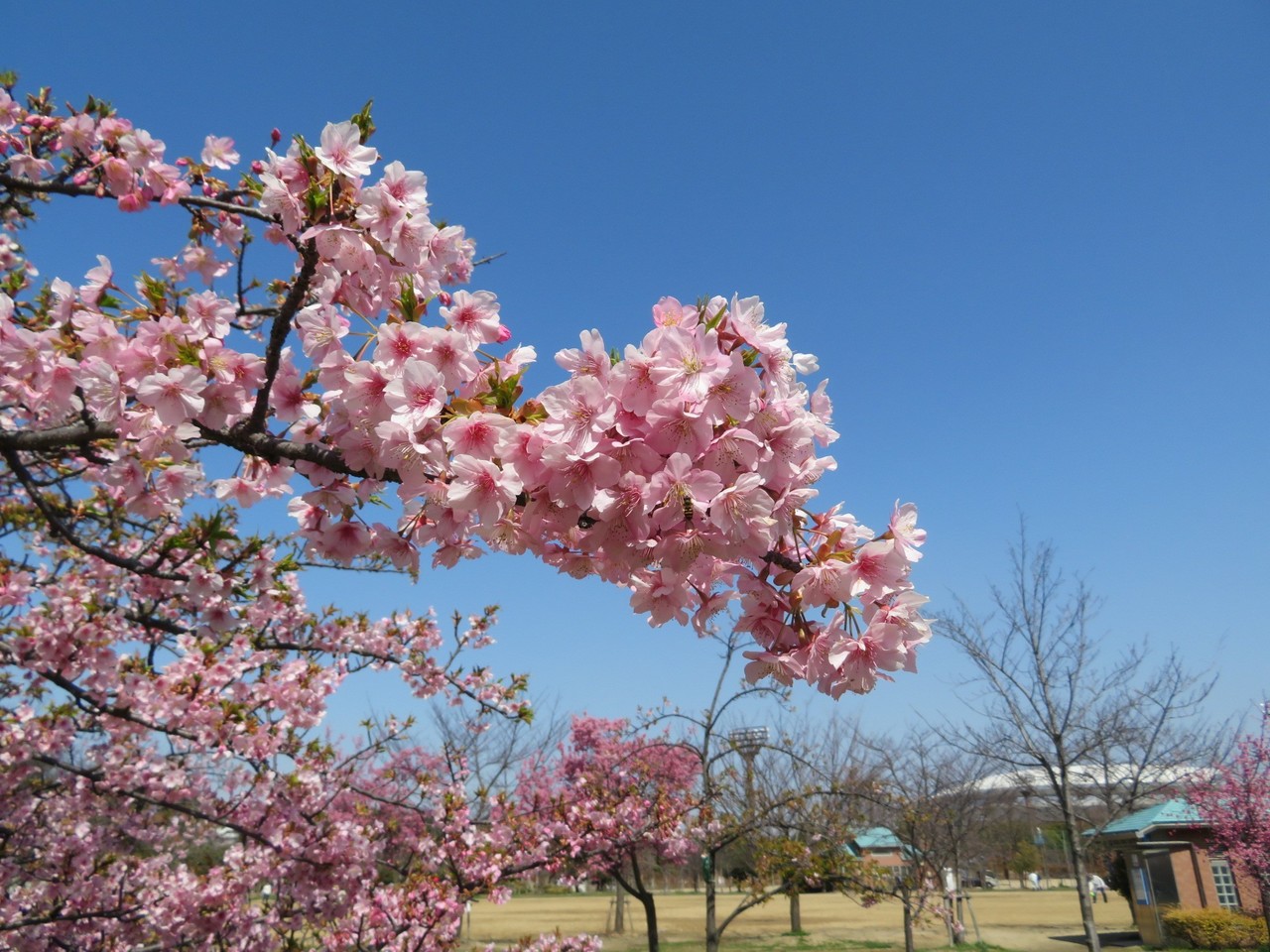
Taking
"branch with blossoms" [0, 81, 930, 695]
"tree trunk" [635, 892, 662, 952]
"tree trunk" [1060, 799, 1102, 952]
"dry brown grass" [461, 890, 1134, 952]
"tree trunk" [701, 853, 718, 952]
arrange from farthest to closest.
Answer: "dry brown grass" [461, 890, 1134, 952], "tree trunk" [1060, 799, 1102, 952], "tree trunk" [635, 892, 662, 952], "tree trunk" [701, 853, 718, 952], "branch with blossoms" [0, 81, 930, 695]

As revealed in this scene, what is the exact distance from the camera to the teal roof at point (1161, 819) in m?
19.0

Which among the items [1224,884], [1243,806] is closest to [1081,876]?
[1243,806]

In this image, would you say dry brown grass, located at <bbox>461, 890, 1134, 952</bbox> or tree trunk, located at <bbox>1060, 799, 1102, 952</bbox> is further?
dry brown grass, located at <bbox>461, 890, 1134, 952</bbox>

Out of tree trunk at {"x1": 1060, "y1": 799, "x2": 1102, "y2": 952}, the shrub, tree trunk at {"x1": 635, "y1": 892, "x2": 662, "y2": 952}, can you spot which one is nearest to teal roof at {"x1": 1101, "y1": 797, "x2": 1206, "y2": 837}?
the shrub

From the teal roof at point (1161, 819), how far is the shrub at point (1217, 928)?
2.03 m

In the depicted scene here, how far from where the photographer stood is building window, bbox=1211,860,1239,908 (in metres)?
19.5

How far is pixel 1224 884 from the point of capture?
64.5 ft

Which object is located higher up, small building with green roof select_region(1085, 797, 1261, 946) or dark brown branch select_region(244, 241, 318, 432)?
dark brown branch select_region(244, 241, 318, 432)

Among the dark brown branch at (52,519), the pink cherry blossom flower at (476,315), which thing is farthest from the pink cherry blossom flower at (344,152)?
the dark brown branch at (52,519)

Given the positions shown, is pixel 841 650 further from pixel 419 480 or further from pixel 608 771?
pixel 608 771

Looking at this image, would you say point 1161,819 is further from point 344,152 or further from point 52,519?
point 344,152

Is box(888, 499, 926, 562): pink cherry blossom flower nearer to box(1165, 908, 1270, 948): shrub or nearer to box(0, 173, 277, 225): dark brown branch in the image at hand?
box(0, 173, 277, 225): dark brown branch

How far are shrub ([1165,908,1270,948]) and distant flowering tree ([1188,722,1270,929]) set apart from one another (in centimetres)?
133

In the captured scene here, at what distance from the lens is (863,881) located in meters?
7.97
